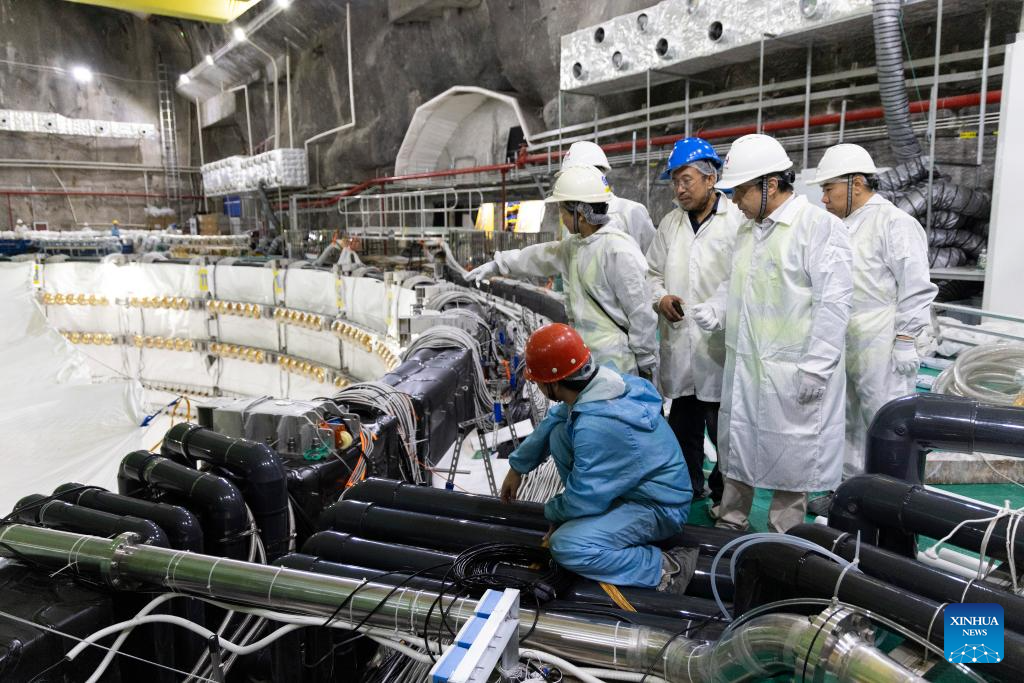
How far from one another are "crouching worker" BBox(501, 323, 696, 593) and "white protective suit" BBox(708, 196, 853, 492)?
57 cm

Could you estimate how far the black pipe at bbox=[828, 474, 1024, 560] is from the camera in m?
1.54

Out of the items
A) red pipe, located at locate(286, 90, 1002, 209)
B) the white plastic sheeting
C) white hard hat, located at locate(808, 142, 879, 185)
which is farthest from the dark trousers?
the white plastic sheeting

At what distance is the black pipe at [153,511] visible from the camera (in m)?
2.08

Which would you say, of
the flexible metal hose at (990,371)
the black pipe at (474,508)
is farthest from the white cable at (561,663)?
the flexible metal hose at (990,371)

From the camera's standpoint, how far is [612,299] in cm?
314

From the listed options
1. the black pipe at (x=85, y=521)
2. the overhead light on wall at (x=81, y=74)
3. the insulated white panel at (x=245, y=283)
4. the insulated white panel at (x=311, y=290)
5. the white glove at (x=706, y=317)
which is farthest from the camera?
the overhead light on wall at (x=81, y=74)

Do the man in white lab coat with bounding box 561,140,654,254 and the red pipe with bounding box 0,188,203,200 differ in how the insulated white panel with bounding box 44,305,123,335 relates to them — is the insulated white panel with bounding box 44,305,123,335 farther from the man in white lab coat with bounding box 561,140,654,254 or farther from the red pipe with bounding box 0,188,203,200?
the red pipe with bounding box 0,188,203,200

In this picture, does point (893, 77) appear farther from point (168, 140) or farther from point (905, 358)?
point (168, 140)

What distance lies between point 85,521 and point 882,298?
3258mm

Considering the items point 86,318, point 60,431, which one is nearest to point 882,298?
point 60,431

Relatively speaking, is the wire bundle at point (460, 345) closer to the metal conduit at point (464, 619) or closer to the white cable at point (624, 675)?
the metal conduit at point (464, 619)

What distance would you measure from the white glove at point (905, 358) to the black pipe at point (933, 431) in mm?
1060

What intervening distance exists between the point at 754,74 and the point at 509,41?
5061 millimetres

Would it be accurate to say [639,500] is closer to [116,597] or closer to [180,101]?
[116,597]
